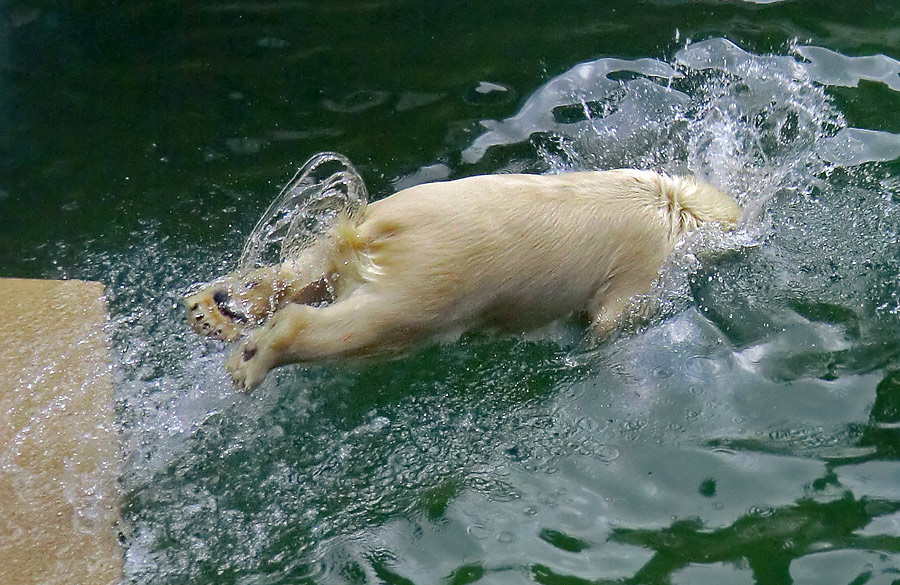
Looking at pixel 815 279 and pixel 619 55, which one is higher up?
pixel 619 55

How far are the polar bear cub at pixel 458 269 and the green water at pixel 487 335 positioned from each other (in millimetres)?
224

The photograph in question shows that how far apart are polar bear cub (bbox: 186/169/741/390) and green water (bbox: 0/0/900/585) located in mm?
224

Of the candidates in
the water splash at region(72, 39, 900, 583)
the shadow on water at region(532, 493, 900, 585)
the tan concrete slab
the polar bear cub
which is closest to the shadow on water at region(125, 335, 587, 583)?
the water splash at region(72, 39, 900, 583)

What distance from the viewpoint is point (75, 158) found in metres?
4.30

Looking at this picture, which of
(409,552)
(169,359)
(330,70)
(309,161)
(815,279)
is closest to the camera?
(409,552)

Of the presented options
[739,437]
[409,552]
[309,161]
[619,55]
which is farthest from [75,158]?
[739,437]

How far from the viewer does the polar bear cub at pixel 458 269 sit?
10.1 ft

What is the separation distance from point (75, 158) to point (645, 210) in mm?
2723

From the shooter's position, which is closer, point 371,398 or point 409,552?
point 409,552

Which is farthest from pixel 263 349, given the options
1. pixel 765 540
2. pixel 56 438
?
pixel 765 540

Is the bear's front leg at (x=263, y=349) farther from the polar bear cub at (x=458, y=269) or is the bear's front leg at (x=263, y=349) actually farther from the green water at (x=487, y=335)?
Answer: the green water at (x=487, y=335)

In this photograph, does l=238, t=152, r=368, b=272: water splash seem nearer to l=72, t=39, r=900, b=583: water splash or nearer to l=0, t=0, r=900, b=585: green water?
l=72, t=39, r=900, b=583: water splash

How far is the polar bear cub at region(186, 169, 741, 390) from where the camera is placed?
3086mm

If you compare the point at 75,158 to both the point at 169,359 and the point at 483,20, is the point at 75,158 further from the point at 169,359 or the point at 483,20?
the point at 483,20
